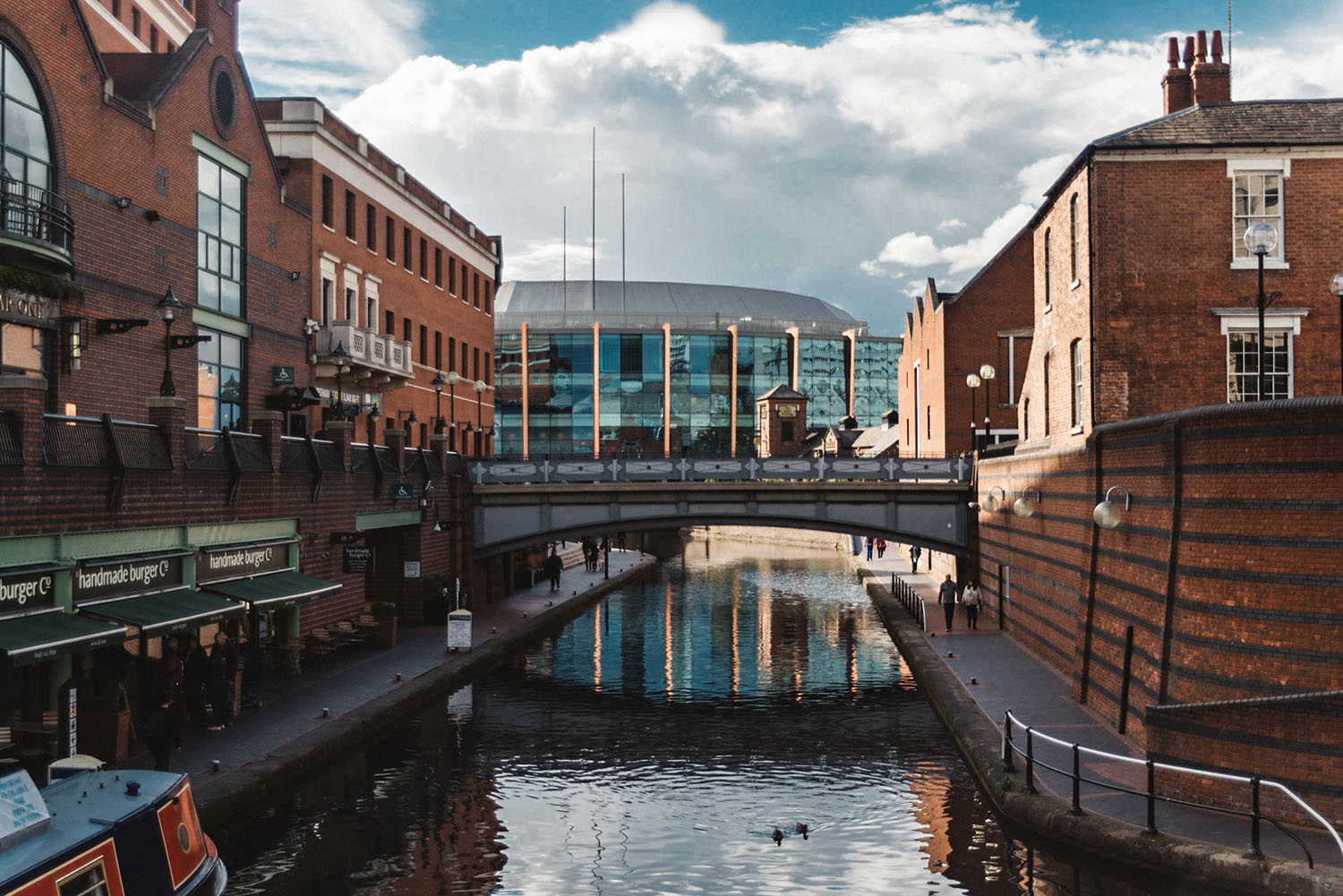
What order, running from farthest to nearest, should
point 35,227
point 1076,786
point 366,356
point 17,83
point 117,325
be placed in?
point 366,356, point 117,325, point 17,83, point 35,227, point 1076,786

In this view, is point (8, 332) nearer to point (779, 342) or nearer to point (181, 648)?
point (181, 648)

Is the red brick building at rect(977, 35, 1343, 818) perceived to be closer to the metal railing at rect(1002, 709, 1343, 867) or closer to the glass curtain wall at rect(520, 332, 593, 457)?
the metal railing at rect(1002, 709, 1343, 867)

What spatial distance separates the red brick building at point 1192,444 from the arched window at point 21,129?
61.4 ft

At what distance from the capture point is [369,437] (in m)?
37.2

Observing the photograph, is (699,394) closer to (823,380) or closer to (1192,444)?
(823,380)

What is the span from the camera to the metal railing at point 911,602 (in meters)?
35.1

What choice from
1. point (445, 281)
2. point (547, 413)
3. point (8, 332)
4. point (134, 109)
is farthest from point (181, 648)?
point (547, 413)

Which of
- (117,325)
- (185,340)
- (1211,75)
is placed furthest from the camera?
(1211,75)

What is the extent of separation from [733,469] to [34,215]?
23706 millimetres

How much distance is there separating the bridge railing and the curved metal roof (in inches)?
2418

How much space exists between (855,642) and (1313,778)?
22306 millimetres

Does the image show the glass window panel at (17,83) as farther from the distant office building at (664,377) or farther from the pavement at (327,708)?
the distant office building at (664,377)

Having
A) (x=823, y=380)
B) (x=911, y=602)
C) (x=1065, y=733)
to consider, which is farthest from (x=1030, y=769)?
(x=823, y=380)

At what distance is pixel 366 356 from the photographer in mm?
36406
